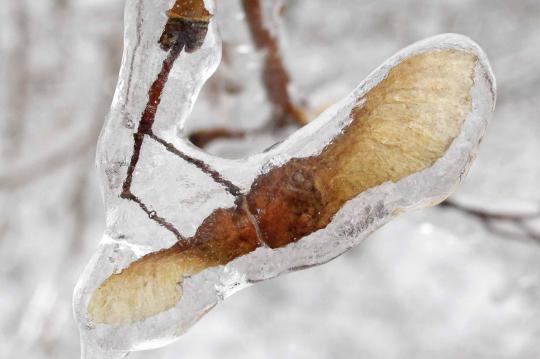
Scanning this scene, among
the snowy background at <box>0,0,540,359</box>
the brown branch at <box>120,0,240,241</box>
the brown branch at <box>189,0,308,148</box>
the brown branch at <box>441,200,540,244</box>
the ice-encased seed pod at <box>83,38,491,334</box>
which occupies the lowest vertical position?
the ice-encased seed pod at <box>83,38,491,334</box>

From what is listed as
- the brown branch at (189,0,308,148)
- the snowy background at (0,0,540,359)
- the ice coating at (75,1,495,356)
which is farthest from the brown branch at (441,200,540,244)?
the ice coating at (75,1,495,356)

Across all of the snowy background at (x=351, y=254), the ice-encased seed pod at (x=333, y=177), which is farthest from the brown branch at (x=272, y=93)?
the ice-encased seed pod at (x=333, y=177)

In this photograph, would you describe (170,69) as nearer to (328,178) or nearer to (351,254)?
(328,178)

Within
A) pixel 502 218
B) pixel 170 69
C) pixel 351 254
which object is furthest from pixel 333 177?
pixel 351 254

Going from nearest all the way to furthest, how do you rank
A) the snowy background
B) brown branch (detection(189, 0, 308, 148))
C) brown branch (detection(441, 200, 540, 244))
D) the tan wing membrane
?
1. the tan wing membrane
2. brown branch (detection(189, 0, 308, 148))
3. brown branch (detection(441, 200, 540, 244))
4. the snowy background

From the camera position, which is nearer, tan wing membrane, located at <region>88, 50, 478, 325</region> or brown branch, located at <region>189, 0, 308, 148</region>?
tan wing membrane, located at <region>88, 50, 478, 325</region>

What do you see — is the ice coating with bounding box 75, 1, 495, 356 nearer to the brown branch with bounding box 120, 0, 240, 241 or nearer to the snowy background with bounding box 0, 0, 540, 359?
the brown branch with bounding box 120, 0, 240, 241

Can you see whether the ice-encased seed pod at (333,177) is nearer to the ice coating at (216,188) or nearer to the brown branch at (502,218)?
the ice coating at (216,188)
